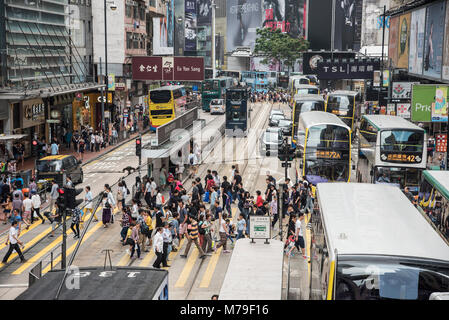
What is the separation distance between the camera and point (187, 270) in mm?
18109

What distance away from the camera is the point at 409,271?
902 centimetres

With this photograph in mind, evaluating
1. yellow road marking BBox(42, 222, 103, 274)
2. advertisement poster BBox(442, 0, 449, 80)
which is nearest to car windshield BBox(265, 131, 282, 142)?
advertisement poster BBox(442, 0, 449, 80)

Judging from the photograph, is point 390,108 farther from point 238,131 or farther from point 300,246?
point 300,246

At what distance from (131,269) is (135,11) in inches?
2118

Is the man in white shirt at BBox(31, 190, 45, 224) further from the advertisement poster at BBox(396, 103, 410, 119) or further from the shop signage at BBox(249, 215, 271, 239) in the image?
the advertisement poster at BBox(396, 103, 410, 119)

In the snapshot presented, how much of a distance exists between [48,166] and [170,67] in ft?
88.6

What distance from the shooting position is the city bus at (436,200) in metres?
14.0

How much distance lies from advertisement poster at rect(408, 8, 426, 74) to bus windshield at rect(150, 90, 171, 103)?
20.0 metres

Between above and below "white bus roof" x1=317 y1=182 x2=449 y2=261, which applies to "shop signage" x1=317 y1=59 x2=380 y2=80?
above

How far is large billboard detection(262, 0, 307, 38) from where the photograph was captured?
115938mm

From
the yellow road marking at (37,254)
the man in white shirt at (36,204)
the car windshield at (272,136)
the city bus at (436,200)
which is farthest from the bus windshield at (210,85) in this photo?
the city bus at (436,200)

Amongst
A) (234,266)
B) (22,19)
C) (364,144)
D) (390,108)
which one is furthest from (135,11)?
(234,266)


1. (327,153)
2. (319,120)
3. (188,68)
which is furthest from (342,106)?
(327,153)

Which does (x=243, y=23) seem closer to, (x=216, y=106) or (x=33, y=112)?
(x=216, y=106)
